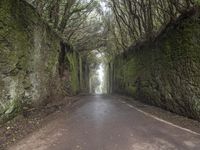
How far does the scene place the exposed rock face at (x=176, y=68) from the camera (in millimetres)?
6688

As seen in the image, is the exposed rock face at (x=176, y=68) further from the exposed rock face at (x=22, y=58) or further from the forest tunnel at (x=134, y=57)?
the exposed rock face at (x=22, y=58)

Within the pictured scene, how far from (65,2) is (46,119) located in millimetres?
7676

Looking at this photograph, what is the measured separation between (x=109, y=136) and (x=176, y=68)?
370cm

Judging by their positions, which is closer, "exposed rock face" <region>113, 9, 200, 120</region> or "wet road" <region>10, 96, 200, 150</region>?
"wet road" <region>10, 96, 200, 150</region>

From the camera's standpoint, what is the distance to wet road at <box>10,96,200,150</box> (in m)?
4.64

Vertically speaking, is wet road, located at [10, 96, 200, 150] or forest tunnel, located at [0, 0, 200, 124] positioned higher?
forest tunnel, located at [0, 0, 200, 124]

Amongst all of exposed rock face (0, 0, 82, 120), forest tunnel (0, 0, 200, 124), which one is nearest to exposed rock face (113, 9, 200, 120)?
forest tunnel (0, 0, 200, 124)

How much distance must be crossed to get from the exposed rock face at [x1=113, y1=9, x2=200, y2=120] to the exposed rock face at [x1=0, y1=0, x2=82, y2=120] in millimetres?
4434

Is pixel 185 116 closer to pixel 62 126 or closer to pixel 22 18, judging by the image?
pixel 62 126

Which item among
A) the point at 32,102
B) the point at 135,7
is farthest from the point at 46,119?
the point at 135,7

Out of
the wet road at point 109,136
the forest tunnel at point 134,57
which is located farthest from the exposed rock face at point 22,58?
the wet road at point 109,136

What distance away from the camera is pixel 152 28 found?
10.4 meters

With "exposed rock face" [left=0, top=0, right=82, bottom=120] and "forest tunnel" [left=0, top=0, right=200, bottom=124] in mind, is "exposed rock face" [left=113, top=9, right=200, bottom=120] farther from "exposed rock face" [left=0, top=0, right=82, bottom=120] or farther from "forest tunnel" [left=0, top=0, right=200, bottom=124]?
"exposed rock face" [left=0, top=0, right=82, bottom=120]

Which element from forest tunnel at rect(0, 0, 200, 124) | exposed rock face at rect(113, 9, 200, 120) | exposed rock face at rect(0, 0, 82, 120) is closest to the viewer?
exposed rock face at rect(0, 0, 82, 120)
